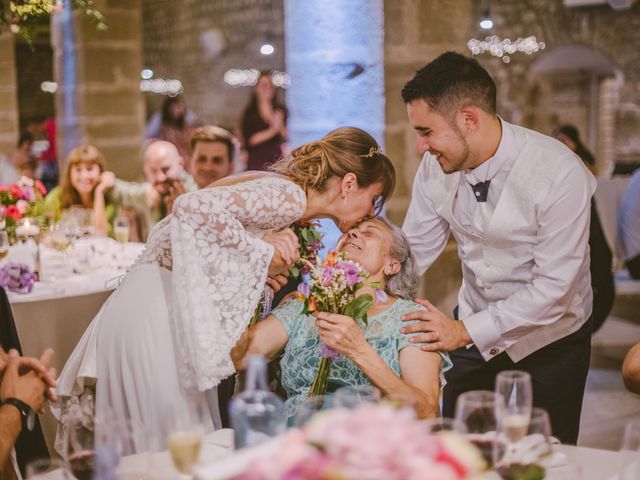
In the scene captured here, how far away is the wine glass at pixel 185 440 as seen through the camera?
145cm

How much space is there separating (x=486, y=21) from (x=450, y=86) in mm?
9735

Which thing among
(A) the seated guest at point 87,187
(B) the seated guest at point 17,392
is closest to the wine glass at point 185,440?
(B) the seated guest at point 17,392

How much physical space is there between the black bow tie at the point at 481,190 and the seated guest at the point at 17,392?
1.54 metres

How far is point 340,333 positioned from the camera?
226 centimetres

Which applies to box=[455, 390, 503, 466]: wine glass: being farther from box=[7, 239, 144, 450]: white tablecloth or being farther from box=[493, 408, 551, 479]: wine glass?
box=[7, 239, 144, 450]: white tablecloth

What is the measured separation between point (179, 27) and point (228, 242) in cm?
1097

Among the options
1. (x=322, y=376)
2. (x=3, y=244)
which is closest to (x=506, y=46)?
(x=3, y=244)

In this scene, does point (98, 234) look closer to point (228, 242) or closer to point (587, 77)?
point (228, 242)

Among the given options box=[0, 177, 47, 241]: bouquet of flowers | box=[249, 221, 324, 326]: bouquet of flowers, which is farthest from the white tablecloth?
box=[249, 221, 324, 326]: bouquet of flowers

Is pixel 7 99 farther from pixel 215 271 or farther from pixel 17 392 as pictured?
pixel 17 392

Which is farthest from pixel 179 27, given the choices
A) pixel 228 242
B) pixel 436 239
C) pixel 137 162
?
pixel 228 242

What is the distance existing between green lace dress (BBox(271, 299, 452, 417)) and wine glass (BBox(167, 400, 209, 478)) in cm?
102

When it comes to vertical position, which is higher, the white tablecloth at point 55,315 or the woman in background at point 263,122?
the woman in background at point 263,122

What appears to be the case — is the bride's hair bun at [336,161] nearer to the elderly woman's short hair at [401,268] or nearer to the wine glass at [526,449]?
the elderly woman's short hair at [401,268]
